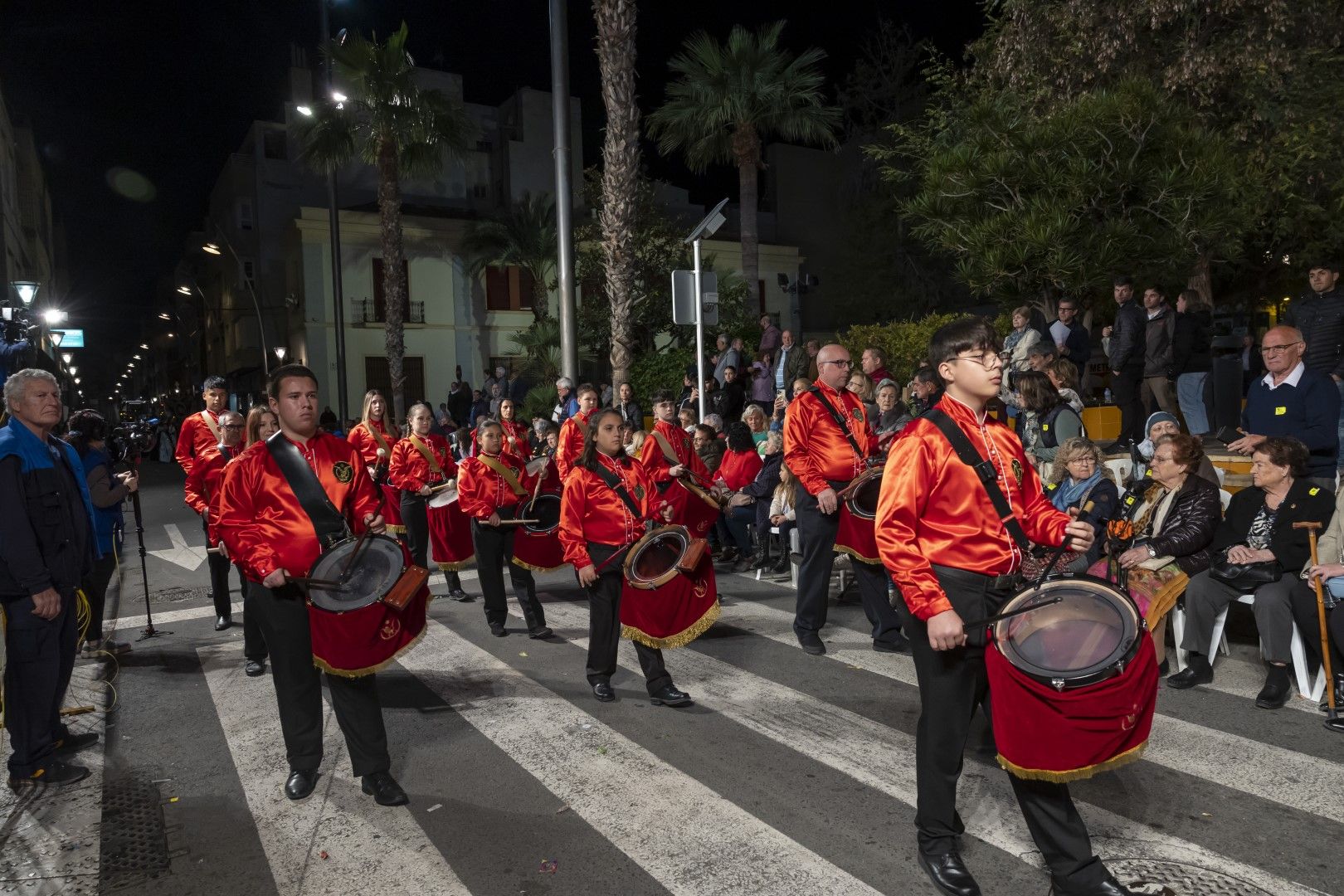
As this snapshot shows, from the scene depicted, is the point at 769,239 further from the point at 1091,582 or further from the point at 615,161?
the point at 1091,582

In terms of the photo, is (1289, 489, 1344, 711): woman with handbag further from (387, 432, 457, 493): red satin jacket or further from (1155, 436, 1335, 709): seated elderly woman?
(387, 432, 457, 493): red satin jacket

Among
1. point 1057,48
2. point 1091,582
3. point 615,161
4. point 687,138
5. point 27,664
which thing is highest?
point 687,138

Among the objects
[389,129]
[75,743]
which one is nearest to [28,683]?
[75,743]

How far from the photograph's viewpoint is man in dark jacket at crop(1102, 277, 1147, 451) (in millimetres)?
10750

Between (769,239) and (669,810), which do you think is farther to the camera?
(769,239)

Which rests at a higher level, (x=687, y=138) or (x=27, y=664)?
(x=687, y=138)

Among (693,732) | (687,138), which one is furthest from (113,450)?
(687,138)

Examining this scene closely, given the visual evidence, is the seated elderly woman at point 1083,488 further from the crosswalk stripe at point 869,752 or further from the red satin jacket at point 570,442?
the red satin jacket at point 570,442

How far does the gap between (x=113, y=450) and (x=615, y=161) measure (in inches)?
351

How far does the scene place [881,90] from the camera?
31625 millimetres

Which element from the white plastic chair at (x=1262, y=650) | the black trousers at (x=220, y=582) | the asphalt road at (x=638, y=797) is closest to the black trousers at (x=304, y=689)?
the asphalt road at (x=638, y=797)

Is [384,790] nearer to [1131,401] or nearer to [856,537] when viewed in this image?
[856,537]

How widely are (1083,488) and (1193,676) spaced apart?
1606 mm

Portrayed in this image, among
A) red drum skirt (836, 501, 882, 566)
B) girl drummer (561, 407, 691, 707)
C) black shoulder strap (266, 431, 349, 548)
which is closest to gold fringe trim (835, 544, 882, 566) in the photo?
red drum skirt (836, 501, 882, 566)
